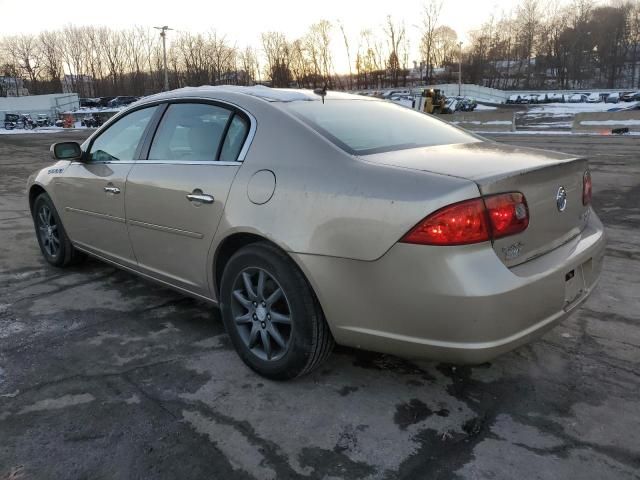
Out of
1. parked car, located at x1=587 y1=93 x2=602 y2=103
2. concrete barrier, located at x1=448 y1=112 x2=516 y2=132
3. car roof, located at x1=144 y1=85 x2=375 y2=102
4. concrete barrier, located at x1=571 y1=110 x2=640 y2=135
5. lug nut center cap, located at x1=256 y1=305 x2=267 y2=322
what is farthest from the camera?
parked car, located at x1=587 y1=93 x2=602 y2=103

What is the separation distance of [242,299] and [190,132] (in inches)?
46.7

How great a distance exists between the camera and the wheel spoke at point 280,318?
2807mm

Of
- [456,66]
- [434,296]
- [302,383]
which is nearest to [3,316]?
[302,383]

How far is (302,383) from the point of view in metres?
2.98

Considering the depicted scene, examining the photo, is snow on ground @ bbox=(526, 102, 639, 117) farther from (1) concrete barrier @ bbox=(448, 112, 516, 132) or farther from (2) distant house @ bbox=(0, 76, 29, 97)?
(2) distant house @ bbox=(0, 76, 29, 97)

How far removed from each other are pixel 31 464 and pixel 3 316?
2031 millimetres

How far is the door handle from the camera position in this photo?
308 cm

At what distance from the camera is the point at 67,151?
4375mm

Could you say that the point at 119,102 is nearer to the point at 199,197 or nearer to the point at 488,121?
the point at 488,121

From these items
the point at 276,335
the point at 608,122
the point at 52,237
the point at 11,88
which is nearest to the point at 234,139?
the point at 276,335

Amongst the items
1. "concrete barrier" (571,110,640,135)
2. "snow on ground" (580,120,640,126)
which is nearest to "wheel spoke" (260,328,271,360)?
"concrete barrier" (571,110,640,135)

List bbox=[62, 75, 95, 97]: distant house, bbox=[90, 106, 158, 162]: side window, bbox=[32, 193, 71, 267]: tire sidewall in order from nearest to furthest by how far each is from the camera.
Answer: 1. bbox=[90, 106, 158, 162]: side window
2. bbox=[32, 193, 71, 267]: tire sidewall
3. bbox=[62, 75, 95, 97]: distant house

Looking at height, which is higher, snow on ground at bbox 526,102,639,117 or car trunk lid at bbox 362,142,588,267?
car trunk lid at bbox 362,142,588,267

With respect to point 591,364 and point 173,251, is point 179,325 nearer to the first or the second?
point 173,251
